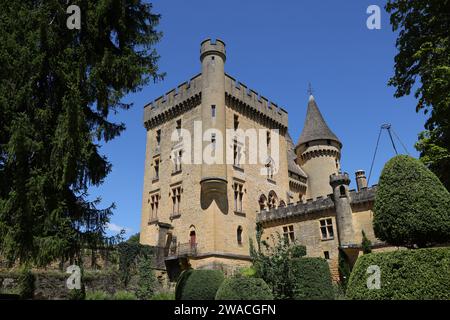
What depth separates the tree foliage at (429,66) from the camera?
1159cm

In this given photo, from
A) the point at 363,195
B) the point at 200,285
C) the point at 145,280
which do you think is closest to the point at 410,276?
the point at 200,285

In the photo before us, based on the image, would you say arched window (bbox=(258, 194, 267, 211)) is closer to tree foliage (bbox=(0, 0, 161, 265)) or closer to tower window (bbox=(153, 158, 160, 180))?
tower window (bbox=(153, 158, 160, 180))

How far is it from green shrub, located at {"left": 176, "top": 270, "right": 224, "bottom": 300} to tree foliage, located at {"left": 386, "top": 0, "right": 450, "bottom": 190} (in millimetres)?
9358

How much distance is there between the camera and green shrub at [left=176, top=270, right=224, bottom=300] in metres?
14.9

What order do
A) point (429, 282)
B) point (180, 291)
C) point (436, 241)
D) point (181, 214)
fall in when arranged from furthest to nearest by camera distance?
point (181, 214), point (180, 291), point (436, 241), point (429, 282)

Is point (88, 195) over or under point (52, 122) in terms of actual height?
under

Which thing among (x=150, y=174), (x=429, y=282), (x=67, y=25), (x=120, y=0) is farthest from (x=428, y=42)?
(x=150, y=174)

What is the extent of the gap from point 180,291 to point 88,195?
7.88 metres

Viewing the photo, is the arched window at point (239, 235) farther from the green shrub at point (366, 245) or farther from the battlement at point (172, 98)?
the battlement at point (172, 98)

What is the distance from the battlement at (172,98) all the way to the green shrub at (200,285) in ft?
46.9

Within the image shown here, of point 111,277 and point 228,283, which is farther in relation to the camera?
point 111,277

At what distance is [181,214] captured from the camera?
81.1ft

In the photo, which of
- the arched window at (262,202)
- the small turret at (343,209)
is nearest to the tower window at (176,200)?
the arched window at (262,202)

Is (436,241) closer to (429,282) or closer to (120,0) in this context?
(429,282)
